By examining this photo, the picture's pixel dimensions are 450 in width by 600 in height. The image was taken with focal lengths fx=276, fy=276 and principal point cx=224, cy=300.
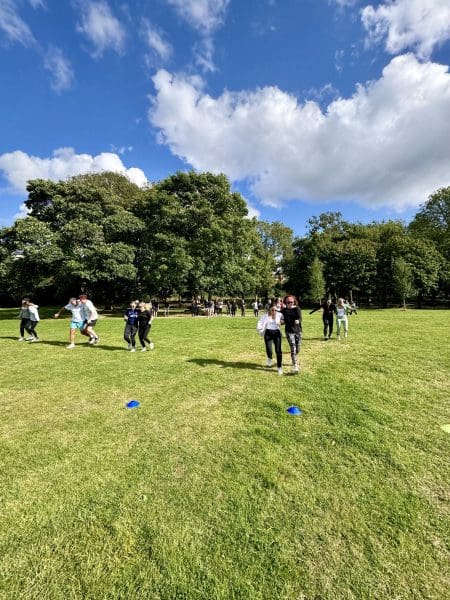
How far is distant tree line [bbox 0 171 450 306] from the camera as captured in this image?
24734 mm

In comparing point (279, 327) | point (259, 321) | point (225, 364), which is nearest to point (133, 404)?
point (225, 364)

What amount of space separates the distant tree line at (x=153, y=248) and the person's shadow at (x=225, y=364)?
668 inches

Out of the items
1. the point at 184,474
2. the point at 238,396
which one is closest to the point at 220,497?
the point at 184,474

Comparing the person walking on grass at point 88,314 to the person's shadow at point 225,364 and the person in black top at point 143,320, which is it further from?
the person's shadow at point 225,364

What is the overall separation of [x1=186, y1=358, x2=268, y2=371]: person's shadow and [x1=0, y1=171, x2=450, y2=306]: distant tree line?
16959 millimetres

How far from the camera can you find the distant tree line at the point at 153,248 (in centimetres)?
2473

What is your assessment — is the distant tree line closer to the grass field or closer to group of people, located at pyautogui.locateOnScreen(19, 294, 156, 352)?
group of people, located at pyautogui.locateOnScreen(19, 294, 156, 352)

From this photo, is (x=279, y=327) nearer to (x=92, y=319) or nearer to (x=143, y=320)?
(x=143, y=320)

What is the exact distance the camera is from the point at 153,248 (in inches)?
1108

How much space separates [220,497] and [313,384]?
4.19 m

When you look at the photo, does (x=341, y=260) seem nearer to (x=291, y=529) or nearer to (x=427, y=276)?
(x=427, y=276)

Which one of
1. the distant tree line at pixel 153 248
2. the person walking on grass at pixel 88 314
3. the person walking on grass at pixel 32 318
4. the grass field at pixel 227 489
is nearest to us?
the grass field at pixel 227 489

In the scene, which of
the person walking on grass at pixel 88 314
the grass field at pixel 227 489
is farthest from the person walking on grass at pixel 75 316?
the grass field at pixel 227 489

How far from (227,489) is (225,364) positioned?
5.26 meters
